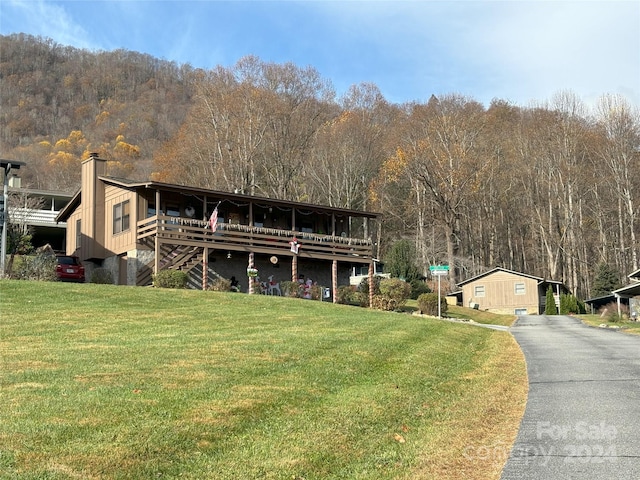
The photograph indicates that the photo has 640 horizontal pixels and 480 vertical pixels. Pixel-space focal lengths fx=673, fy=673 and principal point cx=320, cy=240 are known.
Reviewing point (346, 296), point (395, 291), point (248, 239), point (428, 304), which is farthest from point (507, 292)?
point (248, 239)

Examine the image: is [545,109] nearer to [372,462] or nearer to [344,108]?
[344,108]

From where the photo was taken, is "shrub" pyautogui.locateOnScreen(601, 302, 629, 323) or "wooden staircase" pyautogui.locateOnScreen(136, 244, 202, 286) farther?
"shrub" pyautogui.locateOnScreen(601, 302, 629, 323)

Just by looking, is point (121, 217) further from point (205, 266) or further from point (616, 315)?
point (616, 315)

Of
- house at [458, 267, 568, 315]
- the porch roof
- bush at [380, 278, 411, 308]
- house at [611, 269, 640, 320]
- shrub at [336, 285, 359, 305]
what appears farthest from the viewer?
house at [458, 267, 568, 315]

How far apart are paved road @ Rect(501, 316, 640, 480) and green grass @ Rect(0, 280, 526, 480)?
0.32m

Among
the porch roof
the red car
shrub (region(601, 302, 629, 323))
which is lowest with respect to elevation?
shrub (region(601, 302, 629, 323))

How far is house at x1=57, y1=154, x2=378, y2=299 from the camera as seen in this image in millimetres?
30766

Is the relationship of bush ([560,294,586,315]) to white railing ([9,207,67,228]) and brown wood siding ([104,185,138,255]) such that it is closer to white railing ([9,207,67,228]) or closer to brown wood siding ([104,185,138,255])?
brown wood siding ([104,185,138,255])

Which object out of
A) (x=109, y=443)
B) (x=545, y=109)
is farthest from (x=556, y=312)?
(x=109, y=443)

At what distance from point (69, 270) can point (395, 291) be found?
14.7 metres

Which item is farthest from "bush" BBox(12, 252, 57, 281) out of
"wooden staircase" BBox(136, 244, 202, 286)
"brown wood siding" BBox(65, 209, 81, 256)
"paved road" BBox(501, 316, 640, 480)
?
"paved road" BBox(501, 316, 640, 480)

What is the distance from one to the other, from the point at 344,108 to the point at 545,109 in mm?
18276

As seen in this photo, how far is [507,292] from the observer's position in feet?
174

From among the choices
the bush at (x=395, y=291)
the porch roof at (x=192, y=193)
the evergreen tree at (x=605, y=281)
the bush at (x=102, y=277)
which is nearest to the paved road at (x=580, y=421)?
the bush at (x=395, y=291)
